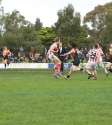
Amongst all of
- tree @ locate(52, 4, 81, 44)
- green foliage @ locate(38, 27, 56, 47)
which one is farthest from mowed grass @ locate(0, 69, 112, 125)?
green foliage @ locate(38, 27, 56, 47)

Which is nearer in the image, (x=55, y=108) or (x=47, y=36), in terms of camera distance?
(x=55, y=108)

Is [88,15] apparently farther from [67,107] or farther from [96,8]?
Answer: [67,107]

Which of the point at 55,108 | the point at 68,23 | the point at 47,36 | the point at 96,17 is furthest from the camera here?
the point at 96,17

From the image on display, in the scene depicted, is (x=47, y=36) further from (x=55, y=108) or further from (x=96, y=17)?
(x=55, y=108)

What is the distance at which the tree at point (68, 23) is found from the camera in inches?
2970

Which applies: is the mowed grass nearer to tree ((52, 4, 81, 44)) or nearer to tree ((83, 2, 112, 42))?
tree ((52, 4, 81, 44))

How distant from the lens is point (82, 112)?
1023cm

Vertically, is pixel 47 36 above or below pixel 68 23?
below

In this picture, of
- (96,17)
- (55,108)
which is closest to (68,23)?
(96,17)

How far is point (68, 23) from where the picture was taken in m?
74.8

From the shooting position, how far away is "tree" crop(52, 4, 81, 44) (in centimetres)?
7544

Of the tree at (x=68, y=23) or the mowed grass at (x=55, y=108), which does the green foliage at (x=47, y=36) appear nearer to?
the tree at (x=68, y=23)

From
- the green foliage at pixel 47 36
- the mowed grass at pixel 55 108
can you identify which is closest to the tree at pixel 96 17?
the green foliage at pixel 47 36

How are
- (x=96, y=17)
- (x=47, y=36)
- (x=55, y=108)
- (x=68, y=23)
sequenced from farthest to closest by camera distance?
(x=96, y=17), (x=47, y=36), (x=68, y=23), (x=55, y=108)
